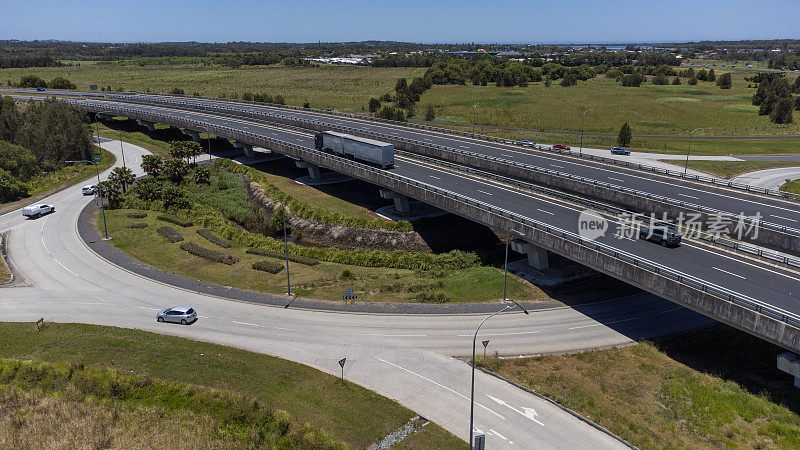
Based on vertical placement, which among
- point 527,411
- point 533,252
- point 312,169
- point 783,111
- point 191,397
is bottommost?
point 527,411

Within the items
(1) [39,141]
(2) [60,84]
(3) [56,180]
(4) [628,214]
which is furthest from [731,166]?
(2) [60,84]

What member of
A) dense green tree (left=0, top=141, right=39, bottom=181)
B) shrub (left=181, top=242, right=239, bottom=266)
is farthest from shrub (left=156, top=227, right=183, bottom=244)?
dense green tree (left=0, top=141, right=39, bottom=181)

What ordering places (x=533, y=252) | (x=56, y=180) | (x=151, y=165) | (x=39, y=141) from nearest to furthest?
1. (x=533, y=252)
2. (x=151, y=165)
3. (x=56, y=180)
4. (x=39, y=141)

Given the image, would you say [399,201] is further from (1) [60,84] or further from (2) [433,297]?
(1) [60,84]

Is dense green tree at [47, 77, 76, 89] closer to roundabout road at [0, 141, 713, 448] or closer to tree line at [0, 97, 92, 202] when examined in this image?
tree line at [0, 97, 92, 202]

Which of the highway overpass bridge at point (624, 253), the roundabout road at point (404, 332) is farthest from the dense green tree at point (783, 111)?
the roundabout road at point (404, 332)

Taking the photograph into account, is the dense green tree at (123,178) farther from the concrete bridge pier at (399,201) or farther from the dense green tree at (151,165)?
the concrete bridge pier at (399,201)
